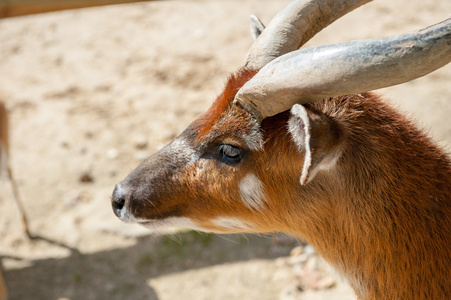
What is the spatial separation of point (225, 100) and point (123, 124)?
3929 mm

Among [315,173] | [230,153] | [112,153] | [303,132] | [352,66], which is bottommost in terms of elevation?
[112,153]

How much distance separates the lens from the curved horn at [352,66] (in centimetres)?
187

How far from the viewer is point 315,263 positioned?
14.9 ft

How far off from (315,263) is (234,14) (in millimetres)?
5277

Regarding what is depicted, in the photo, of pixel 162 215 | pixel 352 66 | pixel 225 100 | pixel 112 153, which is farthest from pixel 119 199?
pixel 112 153

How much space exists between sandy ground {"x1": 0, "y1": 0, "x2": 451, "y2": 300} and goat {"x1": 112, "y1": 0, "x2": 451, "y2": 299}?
72cm

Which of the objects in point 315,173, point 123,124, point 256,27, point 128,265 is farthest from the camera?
point 123,124

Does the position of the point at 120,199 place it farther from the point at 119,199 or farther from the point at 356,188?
the point at 356,188

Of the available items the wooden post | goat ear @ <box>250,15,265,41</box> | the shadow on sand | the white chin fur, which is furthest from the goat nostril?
the wooden post

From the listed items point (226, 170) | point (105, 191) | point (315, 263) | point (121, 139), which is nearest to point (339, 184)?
point (226, 170)

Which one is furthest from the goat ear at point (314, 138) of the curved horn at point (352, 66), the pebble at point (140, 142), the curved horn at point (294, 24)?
the pebble at point (140, 142)

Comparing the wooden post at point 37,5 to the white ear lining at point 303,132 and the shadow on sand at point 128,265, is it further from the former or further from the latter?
the white ear lining at point 303,132

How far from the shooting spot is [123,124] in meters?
6.45

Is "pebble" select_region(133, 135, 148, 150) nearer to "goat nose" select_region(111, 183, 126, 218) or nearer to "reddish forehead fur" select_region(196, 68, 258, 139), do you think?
"goat nose" select_region(111, 183, 126, 218)
